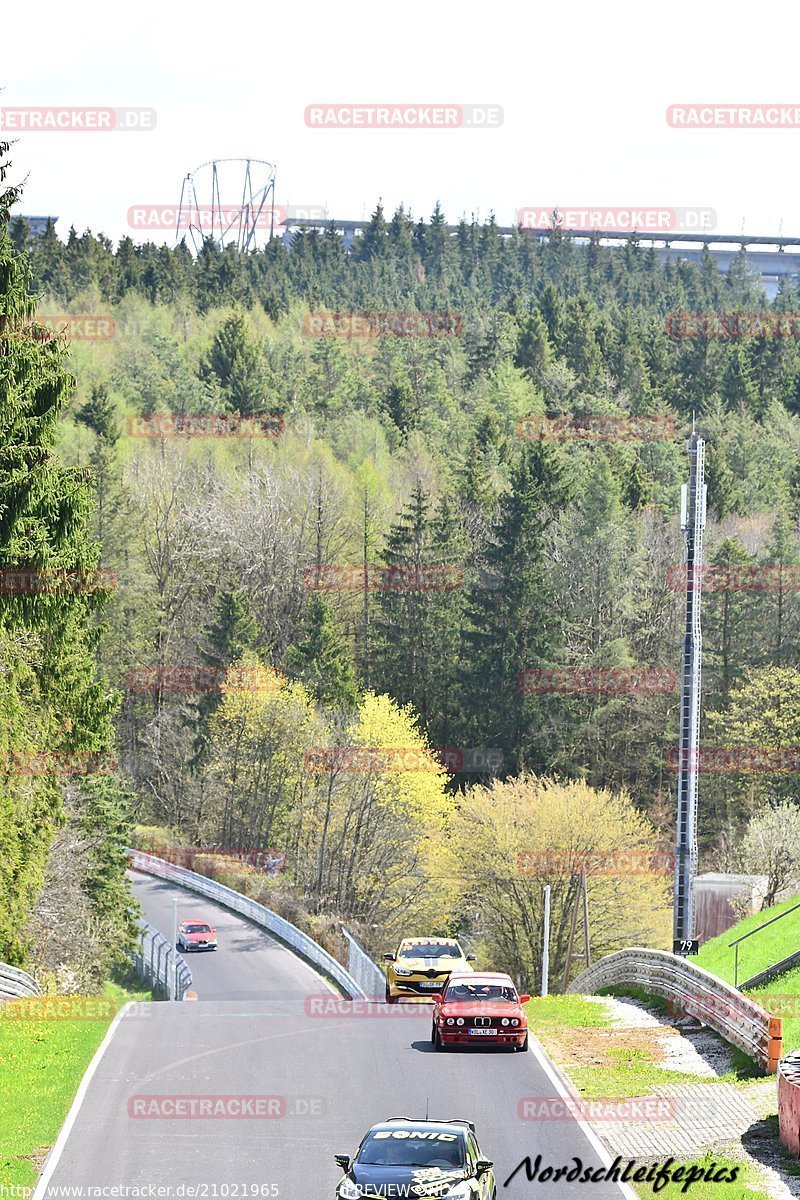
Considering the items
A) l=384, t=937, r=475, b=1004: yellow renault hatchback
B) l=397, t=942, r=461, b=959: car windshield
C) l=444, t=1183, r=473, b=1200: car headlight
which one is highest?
l=444, t=1183, r=473, b=1200: car headlight

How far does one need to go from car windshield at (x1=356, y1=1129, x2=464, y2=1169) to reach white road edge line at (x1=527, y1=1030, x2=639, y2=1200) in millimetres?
2420

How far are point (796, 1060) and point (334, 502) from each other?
84988 millimetres

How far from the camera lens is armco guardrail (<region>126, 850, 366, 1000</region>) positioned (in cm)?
5566

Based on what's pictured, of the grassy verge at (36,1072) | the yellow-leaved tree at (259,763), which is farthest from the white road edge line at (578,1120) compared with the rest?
the yellow-leaved tree at (259,763)

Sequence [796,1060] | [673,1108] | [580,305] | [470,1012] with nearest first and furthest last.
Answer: [796,1060] → [673,1108] → [470,1012] → [580,305]

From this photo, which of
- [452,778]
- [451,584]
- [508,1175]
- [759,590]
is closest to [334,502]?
[451,584]

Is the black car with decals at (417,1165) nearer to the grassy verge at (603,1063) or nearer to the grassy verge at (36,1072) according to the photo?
the grassy verge at (36,1072)

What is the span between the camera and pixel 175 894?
250 feet

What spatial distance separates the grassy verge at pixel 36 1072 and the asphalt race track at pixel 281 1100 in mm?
332

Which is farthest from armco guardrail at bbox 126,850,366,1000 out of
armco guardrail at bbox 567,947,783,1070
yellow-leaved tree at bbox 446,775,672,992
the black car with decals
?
the black car with decals

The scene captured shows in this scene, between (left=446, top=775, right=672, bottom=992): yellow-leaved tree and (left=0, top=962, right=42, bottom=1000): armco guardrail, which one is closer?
(left=0, top=962, right=42, bottom=1000): armco guardrail

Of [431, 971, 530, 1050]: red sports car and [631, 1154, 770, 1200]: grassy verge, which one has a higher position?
[631, 1154, 770, 1200]: grassy verge

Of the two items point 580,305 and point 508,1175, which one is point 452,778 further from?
point 508,1175

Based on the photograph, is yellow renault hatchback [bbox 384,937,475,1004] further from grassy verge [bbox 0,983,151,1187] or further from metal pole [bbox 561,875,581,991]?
metal pole [bbox 561,875,581,991]
